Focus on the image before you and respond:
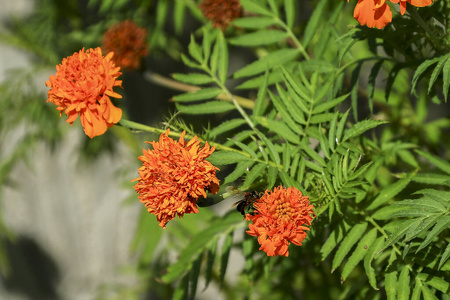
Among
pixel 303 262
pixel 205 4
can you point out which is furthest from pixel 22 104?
pixel 303 262

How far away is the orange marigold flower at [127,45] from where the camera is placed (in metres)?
1.21

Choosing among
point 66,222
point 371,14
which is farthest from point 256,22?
point 66,222

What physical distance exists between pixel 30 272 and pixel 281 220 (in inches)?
73.8

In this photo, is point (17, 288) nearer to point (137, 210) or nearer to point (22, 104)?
point (137, 210)

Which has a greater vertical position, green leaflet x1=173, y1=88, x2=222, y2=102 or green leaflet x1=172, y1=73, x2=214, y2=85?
green leaflet x1=172, y1=73, x2=214, y2=85

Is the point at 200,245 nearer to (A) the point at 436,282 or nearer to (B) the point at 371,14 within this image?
(A) the point at 436,282

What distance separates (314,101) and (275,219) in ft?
0.99

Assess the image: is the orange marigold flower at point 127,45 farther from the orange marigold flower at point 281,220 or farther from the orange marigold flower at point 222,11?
the orange marigold flower at point 281,220

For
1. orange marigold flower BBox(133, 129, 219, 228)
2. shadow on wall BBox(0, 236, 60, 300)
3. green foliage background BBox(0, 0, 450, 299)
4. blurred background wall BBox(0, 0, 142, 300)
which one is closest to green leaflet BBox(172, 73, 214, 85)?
green foliage background BBox(0, 0, 450, 299)

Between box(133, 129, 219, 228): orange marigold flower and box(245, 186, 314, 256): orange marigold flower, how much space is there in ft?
0.26

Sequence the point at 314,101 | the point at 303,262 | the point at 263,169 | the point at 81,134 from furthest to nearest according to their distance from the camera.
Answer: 1. the point at 81,134
2. the point at 303,262
3. the point at 314,101
4. the point at 263,169

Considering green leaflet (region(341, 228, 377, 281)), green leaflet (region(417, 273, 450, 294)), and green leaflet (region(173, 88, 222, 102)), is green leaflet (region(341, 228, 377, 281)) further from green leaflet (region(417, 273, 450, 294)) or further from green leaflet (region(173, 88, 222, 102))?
green leaflet (region(173, 88, 222, 102))

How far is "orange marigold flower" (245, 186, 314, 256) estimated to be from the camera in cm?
62

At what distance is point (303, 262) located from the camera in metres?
1.37
